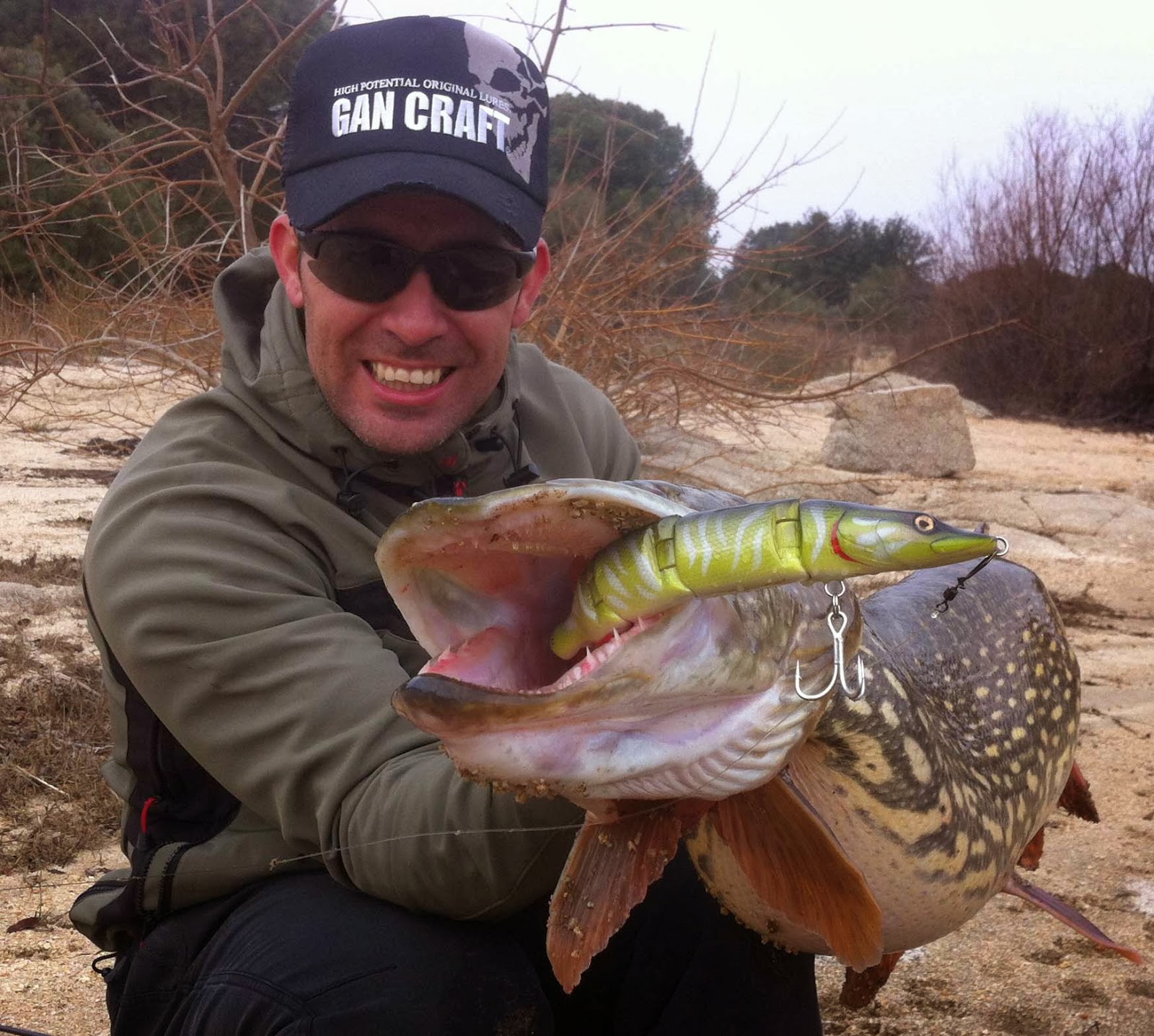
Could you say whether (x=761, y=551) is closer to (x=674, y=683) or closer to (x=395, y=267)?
(x=674, y=683)

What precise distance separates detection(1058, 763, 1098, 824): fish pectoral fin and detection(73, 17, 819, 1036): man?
85 cm

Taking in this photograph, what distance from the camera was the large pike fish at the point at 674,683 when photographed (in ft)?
2.84

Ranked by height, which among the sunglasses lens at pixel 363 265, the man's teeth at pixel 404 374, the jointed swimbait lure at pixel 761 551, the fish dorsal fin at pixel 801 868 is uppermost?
the sunglasses lens at pixel 363 265

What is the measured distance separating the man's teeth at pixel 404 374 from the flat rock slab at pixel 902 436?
7096 mm

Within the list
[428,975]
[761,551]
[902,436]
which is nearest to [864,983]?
[428,975]

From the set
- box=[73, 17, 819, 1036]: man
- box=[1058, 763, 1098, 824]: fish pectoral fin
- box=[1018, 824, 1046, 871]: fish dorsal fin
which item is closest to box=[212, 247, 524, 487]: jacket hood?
box=[73, 17, 819, 1036]: man

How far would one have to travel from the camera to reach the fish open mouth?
92 centimetres

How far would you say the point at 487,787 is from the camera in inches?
51.4

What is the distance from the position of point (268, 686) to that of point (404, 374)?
55 cm

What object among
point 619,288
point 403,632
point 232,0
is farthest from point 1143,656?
point 232,0

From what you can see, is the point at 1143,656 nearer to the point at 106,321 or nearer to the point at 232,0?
the point at 106,321

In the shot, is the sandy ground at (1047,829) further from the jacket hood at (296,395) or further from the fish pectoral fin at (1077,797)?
the jacket hood at (296,395)

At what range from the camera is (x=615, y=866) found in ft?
3.69

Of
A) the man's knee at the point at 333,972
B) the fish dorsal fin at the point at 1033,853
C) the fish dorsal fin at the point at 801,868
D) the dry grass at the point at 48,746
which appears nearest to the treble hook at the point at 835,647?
the fish dorsal fin at the point at 801,868
